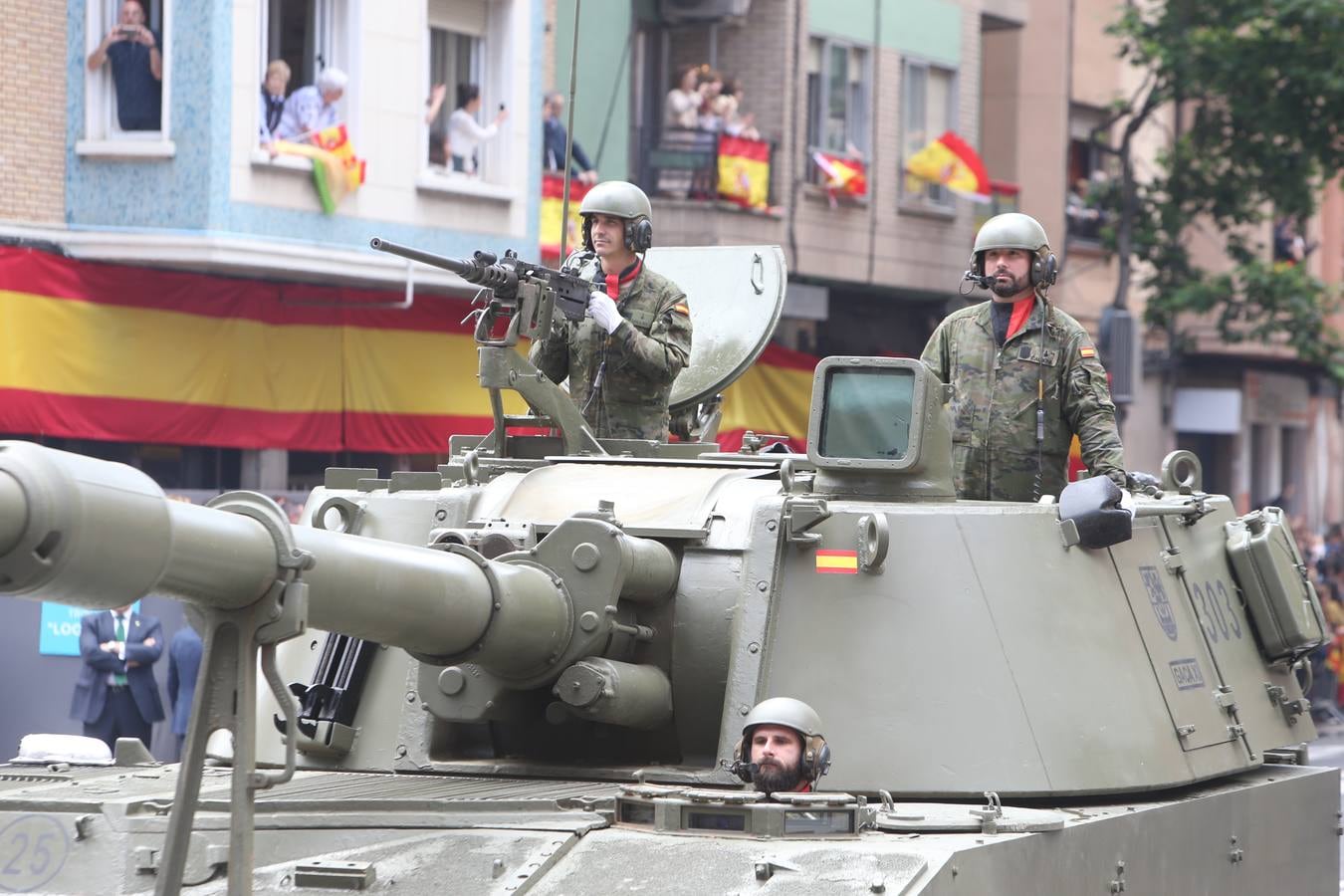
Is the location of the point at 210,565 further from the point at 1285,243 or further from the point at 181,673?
the point at 1285,243

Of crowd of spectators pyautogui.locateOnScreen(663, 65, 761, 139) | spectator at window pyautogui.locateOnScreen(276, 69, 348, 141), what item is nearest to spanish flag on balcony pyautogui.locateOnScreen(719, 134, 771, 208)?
crowd of spectators pyautogui.locateOnScreen(663, 65, 761, 139)

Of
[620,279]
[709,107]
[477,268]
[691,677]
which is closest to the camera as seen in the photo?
[691,677]

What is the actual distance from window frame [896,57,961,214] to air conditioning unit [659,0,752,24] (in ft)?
13.0

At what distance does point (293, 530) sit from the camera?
20.9 ft

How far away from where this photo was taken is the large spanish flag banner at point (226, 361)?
19.0 m

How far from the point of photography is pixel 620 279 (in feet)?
33.7

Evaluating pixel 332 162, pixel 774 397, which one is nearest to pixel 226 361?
pixel 332 162

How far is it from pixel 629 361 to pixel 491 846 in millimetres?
3203

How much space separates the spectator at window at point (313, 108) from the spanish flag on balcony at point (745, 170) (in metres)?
6.03

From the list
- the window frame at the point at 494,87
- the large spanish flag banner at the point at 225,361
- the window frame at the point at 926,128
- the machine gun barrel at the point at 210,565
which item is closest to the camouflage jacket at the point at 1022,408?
the machine gun barrel at the point at 210,565

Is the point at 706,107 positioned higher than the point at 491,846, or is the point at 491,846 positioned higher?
the point at 706,107

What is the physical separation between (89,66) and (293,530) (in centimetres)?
1451

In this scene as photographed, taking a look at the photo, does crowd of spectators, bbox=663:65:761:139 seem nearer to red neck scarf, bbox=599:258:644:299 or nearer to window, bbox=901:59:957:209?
window, bbox=901:59:957:209

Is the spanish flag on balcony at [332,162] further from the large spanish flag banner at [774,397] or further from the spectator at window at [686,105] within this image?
the large spanish flag banner at [774,397]
